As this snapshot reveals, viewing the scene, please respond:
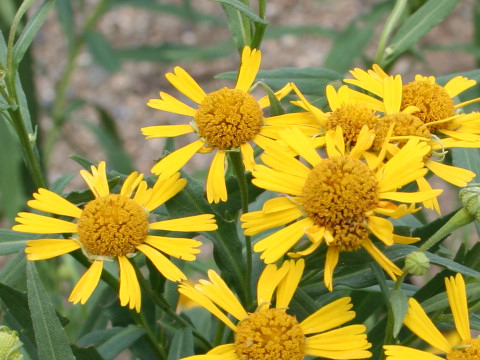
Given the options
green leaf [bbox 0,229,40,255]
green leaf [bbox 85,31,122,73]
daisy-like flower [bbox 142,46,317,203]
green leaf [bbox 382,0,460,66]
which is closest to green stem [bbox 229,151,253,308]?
daisy-like flower [bbox 142,46,317,203]

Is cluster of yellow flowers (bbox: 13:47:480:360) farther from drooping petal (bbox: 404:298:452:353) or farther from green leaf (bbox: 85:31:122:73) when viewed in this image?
green leaf (bbox: 85:31:122:73)

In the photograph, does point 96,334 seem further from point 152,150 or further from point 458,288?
point 152,150

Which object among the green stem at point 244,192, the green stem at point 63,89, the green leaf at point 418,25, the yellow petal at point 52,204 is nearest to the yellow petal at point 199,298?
the green stem at point 244,192

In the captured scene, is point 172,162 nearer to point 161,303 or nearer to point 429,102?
point 161,303

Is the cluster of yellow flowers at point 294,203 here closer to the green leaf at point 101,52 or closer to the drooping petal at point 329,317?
the drooping petal at point 329,317

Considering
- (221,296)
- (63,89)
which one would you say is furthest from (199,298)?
(63,89)

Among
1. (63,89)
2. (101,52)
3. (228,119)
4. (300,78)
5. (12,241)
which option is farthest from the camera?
(101,52)

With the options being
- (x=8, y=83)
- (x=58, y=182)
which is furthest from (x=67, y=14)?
(x=8, y=83)
